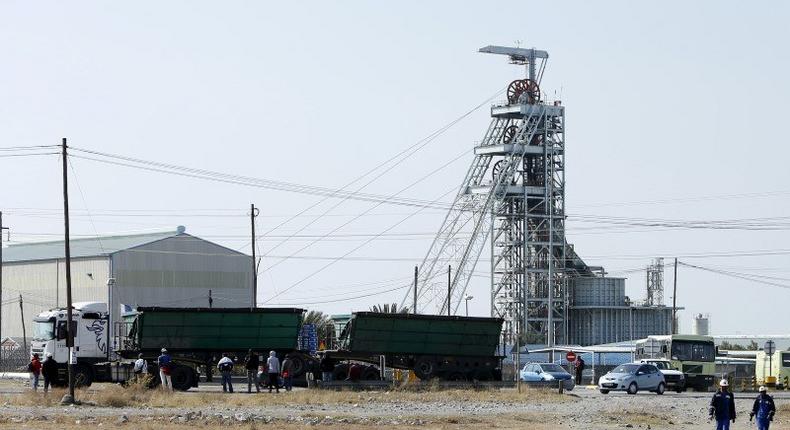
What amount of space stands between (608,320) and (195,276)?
35.4 meters

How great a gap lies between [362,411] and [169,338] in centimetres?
1843

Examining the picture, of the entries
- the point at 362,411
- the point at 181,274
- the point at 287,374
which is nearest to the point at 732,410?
the point at 362,411

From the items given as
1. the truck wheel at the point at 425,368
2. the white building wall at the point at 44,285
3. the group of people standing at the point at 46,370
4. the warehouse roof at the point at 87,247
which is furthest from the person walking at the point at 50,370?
the warehouse roof at the point at 87,247

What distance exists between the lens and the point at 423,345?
2504 inches

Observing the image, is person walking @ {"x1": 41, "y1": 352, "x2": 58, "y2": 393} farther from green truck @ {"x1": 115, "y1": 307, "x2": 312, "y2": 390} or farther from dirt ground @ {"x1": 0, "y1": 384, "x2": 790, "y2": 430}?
green truck @ {"x1": 115, "y1": 307, "x2": 312, "y2": 390}

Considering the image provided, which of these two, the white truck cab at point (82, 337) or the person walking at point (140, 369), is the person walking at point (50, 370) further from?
the white truck cab at point (82, 337)

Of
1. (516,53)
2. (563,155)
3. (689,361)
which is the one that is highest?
(516,53)

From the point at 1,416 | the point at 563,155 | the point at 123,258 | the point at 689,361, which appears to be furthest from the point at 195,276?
the point at 1,416

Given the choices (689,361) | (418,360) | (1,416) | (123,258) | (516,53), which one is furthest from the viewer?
(516,53)

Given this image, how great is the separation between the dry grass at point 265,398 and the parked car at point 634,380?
7.00m

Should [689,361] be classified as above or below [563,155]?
below

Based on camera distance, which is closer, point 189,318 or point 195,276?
point 189,318

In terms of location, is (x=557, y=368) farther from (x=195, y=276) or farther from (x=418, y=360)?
(x=195, y=276)

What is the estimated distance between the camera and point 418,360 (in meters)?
63.4
